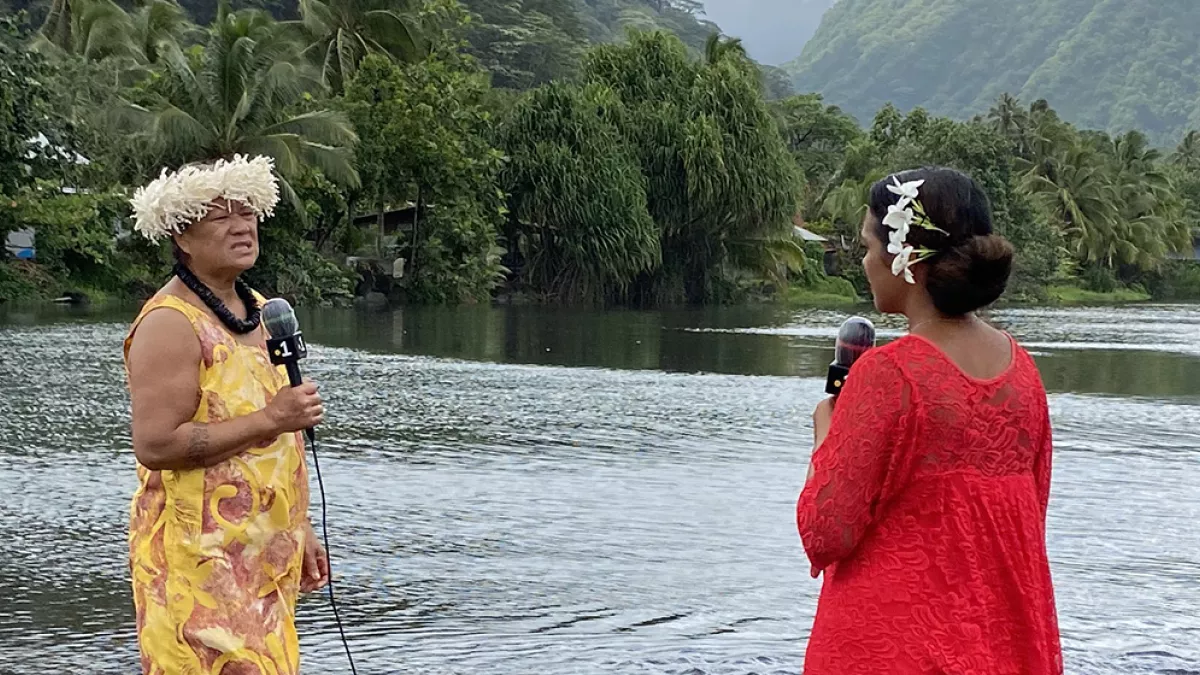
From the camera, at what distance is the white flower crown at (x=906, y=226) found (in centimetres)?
262

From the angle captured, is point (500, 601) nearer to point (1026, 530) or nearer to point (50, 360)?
point (1026, 530)

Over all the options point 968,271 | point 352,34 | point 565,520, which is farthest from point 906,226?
point 352,34

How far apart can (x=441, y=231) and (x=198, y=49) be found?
7675 mm

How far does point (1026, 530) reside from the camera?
8.66 feet

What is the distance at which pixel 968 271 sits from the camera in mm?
2639

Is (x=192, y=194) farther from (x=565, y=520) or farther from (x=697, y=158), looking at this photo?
(x=697, y=158)

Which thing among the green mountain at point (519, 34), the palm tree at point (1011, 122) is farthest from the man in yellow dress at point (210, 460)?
the palm tree at point (1011, 122)

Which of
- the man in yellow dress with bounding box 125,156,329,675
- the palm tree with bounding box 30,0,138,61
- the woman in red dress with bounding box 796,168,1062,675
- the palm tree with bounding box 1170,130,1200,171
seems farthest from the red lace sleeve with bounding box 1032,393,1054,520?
the palm tree with bounding box 1170,130,1200,171

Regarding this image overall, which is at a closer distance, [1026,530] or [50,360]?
[1026,530]

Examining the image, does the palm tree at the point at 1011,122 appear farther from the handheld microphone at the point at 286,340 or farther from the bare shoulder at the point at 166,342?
the bare shoulder at the point at 166,342

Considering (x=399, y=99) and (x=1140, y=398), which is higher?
(x=399, y=99)

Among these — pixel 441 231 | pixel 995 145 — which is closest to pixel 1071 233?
pixel 995 145

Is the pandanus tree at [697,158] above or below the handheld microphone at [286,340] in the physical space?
above

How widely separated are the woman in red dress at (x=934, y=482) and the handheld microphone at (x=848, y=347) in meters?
0.16
